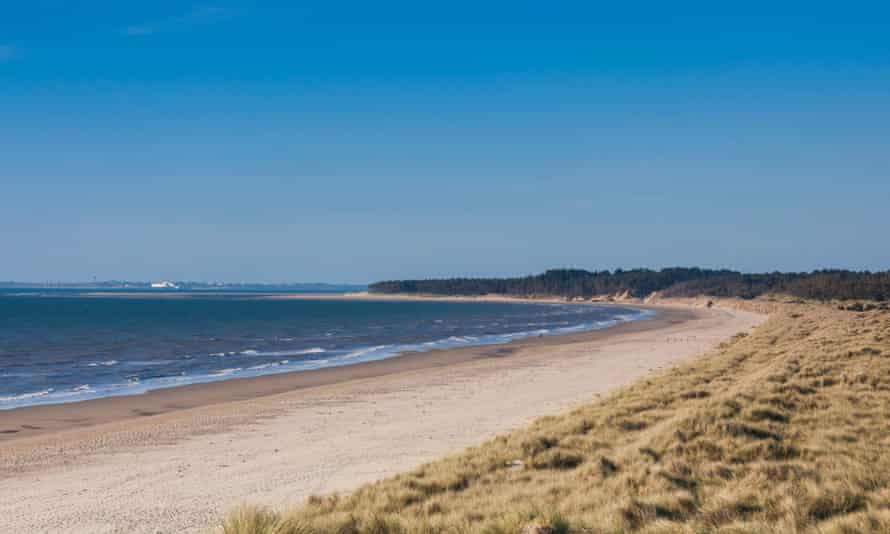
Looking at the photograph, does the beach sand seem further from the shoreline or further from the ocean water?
the ocean water

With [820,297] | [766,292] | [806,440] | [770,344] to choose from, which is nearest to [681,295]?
[766,292]

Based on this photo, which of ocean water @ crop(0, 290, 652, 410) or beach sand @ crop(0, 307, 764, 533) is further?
ocean water @ crop(0, 290, 652, 410)

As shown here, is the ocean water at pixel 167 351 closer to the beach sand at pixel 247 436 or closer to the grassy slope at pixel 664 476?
the beach sand at pixel 247 436

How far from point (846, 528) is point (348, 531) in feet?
15.7

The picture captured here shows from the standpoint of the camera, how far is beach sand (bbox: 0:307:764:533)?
1052 cm

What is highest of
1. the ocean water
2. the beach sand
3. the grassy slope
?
the grassy slope

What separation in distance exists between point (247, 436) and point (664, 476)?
10115 mm

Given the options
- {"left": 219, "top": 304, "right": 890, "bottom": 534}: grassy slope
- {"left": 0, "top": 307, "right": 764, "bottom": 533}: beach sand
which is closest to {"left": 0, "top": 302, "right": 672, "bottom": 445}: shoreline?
{"left": 0, "top": 307, "right": 764, "bottom": 533}: beach sand

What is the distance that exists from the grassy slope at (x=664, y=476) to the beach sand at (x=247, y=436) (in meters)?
2.08

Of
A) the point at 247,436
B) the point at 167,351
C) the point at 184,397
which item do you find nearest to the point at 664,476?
the point at 247,436

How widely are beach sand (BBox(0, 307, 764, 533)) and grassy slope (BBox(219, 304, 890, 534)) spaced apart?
208 cm

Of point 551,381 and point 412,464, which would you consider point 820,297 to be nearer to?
point 551,381

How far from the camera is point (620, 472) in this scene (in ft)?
31.9

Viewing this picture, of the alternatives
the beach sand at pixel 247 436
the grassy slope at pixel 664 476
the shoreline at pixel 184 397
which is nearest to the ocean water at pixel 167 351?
the shoreline at pixel 184 397
